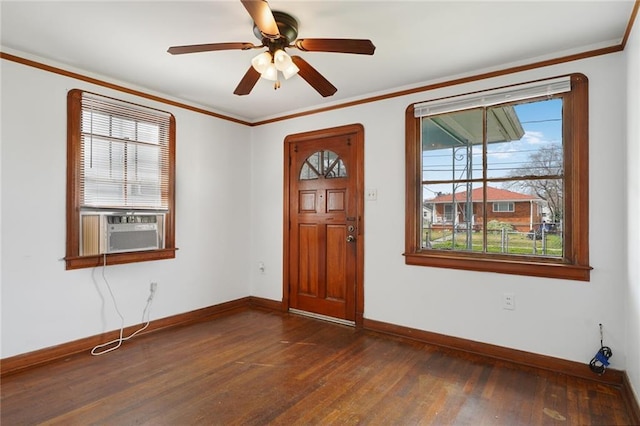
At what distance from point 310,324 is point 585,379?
2357mm

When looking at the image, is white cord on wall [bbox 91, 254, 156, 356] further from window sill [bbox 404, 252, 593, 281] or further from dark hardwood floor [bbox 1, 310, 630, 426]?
window sill [bbox 404, 252, 593, 281]

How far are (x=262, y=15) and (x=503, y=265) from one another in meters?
2.54

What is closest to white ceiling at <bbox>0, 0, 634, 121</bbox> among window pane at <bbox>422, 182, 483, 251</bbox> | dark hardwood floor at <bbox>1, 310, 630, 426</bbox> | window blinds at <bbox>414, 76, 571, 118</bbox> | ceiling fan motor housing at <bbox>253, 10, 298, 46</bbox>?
ceiling fan motor housing at <bbox>253, 10, 298, 46</bbox>

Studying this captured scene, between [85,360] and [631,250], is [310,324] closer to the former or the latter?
[85,360]

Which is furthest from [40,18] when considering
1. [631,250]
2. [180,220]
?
[631,250]

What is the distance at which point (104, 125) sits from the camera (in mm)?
3115

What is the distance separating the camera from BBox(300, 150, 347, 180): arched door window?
382 cm

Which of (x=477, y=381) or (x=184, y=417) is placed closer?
(x=184, y=417)

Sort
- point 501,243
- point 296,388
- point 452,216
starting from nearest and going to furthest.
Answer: point 296,388 → point 501,243 → point 452,216

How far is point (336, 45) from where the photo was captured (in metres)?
1.98

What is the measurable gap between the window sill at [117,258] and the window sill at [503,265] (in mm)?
2456

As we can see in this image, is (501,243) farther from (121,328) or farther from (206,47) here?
(121,328)

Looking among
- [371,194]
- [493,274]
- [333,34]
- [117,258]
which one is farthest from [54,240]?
[493,274]

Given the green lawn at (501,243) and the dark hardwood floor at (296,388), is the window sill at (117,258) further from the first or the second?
the green lawn at (501,243)
